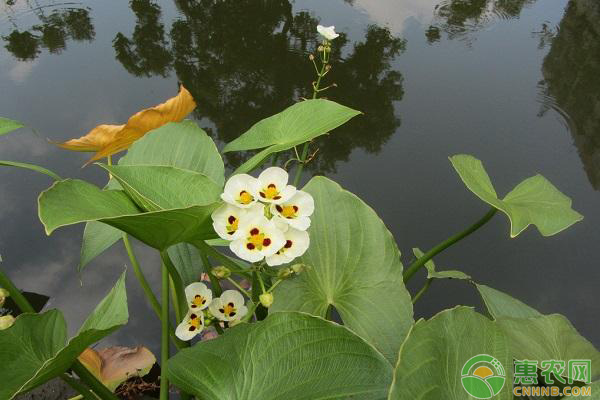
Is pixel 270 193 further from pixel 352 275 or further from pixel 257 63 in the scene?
pixel 257 63

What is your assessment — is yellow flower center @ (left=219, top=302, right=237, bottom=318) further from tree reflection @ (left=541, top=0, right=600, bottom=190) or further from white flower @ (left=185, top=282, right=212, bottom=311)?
tree reflection @ (left=541, top=0, right=600, bottom=190)

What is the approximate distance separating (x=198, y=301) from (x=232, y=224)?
20cm

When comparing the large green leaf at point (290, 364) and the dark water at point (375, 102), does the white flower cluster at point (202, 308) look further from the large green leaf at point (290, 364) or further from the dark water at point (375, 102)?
the dark water at point (375, 102)

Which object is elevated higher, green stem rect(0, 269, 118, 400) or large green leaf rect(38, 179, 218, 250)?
large green leaf rect(38, 179, 218, 250)

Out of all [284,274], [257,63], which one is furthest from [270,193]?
[257,63]

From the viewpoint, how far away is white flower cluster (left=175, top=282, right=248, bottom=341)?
0.64 m

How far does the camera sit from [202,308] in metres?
0.64

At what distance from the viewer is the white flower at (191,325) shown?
63 centimetres

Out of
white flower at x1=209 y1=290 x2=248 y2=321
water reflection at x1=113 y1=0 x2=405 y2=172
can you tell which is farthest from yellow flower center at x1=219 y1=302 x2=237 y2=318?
water reflection at x1=113 y1=0 x2=405 y2=172

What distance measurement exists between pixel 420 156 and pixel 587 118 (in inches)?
21.2

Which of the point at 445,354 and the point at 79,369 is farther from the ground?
the point at 445,354

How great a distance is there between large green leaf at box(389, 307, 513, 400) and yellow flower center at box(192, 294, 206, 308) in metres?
0.31

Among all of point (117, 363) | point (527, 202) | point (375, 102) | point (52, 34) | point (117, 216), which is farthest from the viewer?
point (52, 34)

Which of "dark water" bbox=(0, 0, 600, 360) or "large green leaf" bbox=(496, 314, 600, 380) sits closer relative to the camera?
"large green leaf" bbox=(496, 314, 600, 380)
